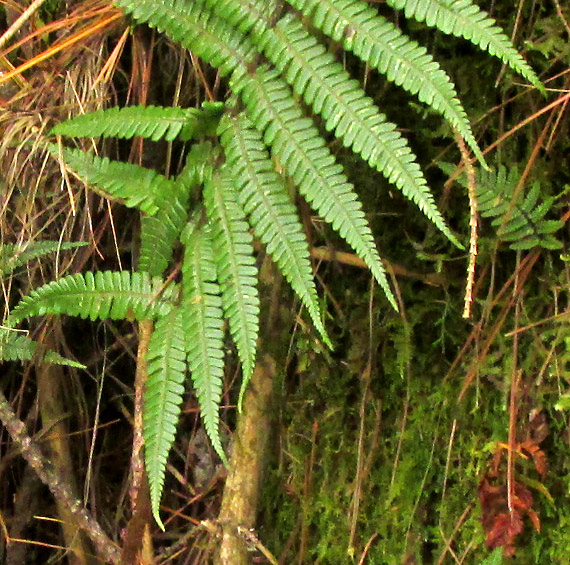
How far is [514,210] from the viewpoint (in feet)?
5.10

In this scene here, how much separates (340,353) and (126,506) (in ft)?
2.49

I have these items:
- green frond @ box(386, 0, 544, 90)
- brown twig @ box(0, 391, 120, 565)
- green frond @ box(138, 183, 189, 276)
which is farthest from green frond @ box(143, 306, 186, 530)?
green frond @ box(386, 0, 544, 90)

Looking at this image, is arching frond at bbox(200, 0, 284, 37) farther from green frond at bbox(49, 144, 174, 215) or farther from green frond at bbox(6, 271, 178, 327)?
green frond at bbox(6, 271, 178, 327)

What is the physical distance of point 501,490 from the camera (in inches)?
60.0

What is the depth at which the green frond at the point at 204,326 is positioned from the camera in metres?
1.40

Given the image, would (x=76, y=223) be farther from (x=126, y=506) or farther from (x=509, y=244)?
(x=509, y=244)

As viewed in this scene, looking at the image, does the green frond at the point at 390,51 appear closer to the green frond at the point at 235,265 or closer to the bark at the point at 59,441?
the green frond at the point at 235,265

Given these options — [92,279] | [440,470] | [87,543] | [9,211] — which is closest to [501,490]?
[440,470]

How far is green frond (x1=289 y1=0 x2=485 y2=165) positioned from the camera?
4.24ft

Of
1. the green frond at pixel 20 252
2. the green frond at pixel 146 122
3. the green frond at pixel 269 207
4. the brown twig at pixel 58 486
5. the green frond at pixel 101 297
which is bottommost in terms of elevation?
the brown twig at pixel 58 486

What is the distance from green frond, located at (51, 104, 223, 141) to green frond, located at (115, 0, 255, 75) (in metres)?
0.10

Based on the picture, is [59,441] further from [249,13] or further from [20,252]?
[249,13]

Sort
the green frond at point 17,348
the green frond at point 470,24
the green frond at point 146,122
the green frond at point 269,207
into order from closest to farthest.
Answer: the green frond at point 470,24 < the green frond at point 269,207 < the green frond at point 146,122 < the green frond at point 17,348

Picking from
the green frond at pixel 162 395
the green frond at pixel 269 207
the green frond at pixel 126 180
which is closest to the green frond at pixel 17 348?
the green frond at pixel 162 395
